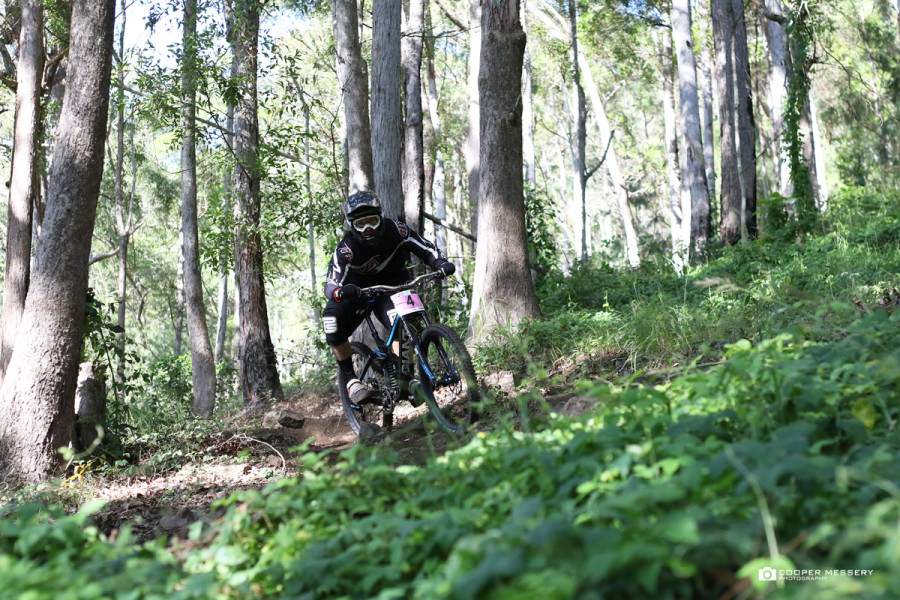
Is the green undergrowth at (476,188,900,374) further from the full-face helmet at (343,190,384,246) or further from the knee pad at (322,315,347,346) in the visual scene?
the full-face helmet at (343,190,384,246)

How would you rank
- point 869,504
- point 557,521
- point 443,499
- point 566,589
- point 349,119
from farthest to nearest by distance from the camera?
point 349,119
point 443,499
point 869,504
point 557,521
point 566,589

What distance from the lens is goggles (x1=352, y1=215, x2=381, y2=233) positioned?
6.80m

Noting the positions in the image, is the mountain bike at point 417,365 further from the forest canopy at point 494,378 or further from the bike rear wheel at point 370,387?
the forest canopy at point 494,378

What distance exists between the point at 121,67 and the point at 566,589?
15972 millimetres

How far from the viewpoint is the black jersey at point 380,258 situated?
22.9ft

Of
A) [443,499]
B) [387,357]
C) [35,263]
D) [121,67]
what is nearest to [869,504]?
[443,499]

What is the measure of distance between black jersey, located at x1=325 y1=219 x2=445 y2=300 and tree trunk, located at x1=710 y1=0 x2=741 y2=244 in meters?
9.54

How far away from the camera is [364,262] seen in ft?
23.0

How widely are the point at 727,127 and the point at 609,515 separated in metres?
15.8

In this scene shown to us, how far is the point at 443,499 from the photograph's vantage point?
3.16m

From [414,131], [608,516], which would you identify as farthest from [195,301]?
[608,516]

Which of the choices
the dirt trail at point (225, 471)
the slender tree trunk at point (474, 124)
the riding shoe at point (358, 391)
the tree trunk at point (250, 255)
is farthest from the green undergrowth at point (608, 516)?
the slender tree trunk at point (474, 124)

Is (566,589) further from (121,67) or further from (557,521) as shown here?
(121,67)

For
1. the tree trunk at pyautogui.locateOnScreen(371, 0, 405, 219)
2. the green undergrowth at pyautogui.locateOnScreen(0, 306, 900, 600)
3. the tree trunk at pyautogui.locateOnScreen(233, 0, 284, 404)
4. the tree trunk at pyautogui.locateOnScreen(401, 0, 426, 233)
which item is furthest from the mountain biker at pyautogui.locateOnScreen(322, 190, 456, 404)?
the tree trunk at pyautogui.locateOnScreen(233, 0, 284, 404)
